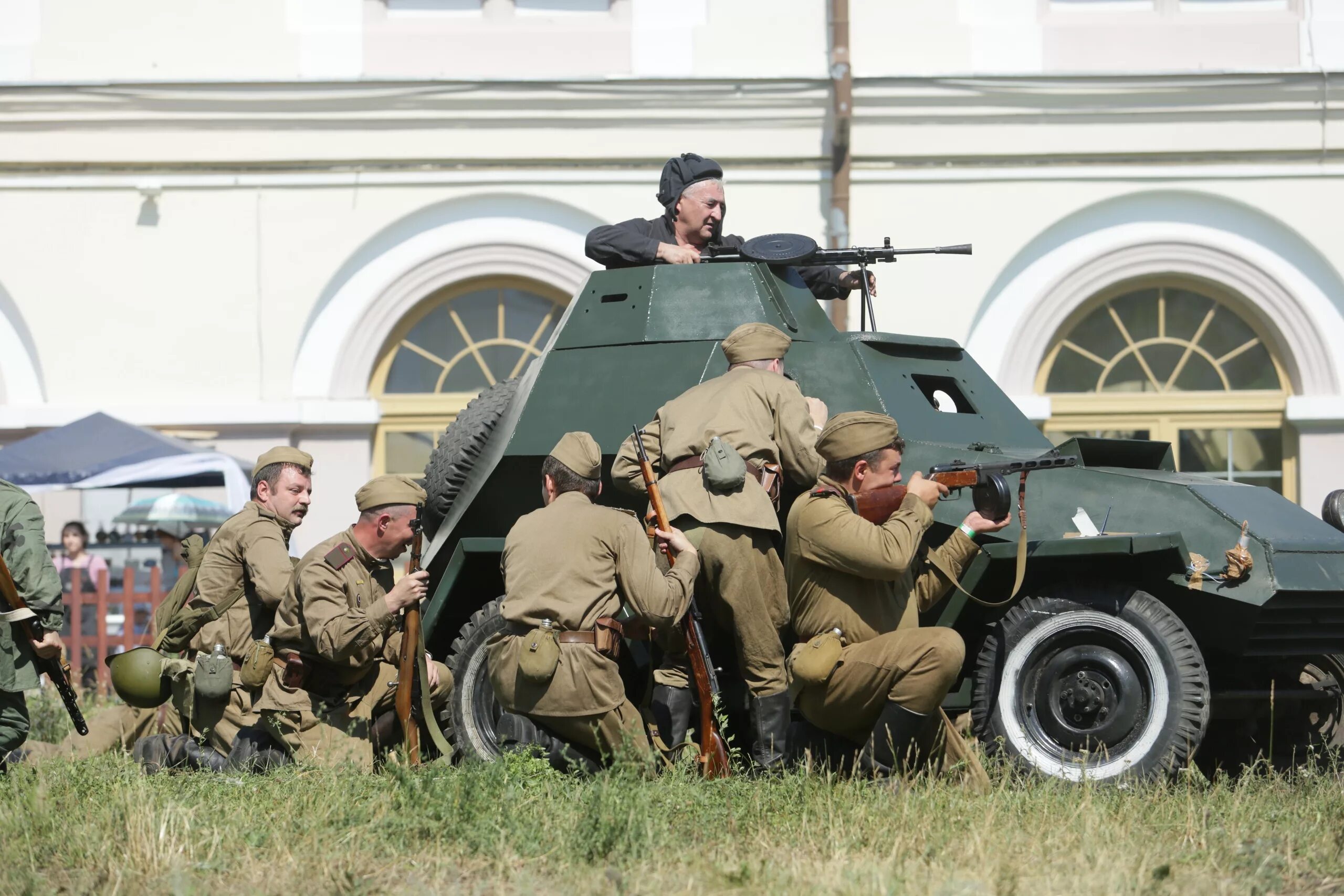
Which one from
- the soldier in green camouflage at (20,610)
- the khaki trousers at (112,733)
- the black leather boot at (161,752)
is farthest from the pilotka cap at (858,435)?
the khaki trousers at (112,733)

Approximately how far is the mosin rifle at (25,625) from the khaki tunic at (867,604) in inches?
118

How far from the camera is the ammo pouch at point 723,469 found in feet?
20.4

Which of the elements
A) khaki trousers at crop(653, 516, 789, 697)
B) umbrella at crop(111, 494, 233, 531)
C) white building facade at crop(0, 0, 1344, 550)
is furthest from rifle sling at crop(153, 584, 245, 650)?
white building facade at crop(0, 0, 1344, 550)

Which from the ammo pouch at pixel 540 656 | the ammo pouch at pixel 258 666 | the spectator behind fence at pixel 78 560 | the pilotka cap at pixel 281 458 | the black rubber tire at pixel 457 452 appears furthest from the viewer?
the spectator behind fence at pixel 78 560

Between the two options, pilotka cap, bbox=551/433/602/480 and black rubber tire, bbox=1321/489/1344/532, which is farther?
black rubber tire, bbox=1321/489/1344/532

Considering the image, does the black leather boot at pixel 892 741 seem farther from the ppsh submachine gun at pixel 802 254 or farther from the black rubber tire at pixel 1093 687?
the ppsh submachine gun at pixel 802 254

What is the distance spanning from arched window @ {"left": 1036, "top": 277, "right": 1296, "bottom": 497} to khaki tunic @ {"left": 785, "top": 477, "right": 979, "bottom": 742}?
293 inches

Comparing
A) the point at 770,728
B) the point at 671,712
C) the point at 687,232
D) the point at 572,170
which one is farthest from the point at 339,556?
the point at 572,170

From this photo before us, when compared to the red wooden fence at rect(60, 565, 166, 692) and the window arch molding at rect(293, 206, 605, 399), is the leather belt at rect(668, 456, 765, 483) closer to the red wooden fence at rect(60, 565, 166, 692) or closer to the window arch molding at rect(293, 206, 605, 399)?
the red wooden fence at rect(60, 565, 166, 692)

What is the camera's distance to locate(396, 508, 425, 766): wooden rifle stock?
21.5 feet

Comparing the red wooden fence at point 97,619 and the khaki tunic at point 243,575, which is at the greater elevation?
the khaki tunic at point 243,575

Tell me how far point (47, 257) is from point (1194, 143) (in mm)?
8909

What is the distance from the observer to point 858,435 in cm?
609

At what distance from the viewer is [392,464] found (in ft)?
43.7
